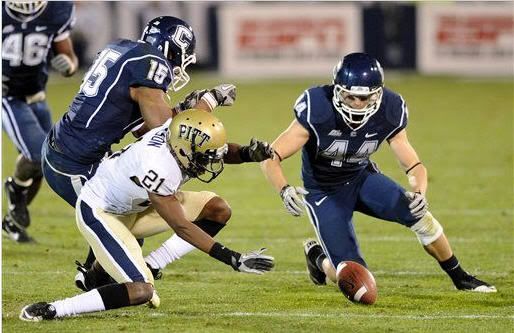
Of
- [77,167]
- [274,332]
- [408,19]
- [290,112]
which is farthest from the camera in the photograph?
[408,19]

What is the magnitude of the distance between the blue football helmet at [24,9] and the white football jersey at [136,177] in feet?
7.93

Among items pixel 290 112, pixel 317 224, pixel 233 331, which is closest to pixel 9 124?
pixel 317 224

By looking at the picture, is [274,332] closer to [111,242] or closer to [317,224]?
[111,242]

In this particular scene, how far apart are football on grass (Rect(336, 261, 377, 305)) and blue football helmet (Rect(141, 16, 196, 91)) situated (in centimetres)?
122

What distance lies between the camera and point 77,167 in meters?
5.45

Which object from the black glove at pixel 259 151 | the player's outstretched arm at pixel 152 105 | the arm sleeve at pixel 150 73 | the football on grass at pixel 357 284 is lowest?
the football on grass at pixel 357 284

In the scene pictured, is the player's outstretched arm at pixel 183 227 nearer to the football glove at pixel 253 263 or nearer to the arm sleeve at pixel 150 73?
the football glove at pixel 253 263

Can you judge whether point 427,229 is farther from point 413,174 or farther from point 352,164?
point 352,164

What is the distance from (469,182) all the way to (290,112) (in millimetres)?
4955

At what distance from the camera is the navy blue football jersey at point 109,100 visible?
5.23 metres

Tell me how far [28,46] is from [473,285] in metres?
3.30

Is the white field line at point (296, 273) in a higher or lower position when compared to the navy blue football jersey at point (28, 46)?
lower

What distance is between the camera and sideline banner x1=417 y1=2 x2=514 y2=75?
55.6 feet

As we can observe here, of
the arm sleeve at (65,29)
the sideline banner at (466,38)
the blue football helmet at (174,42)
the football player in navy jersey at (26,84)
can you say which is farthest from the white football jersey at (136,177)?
the sideline banner at (466,38)
